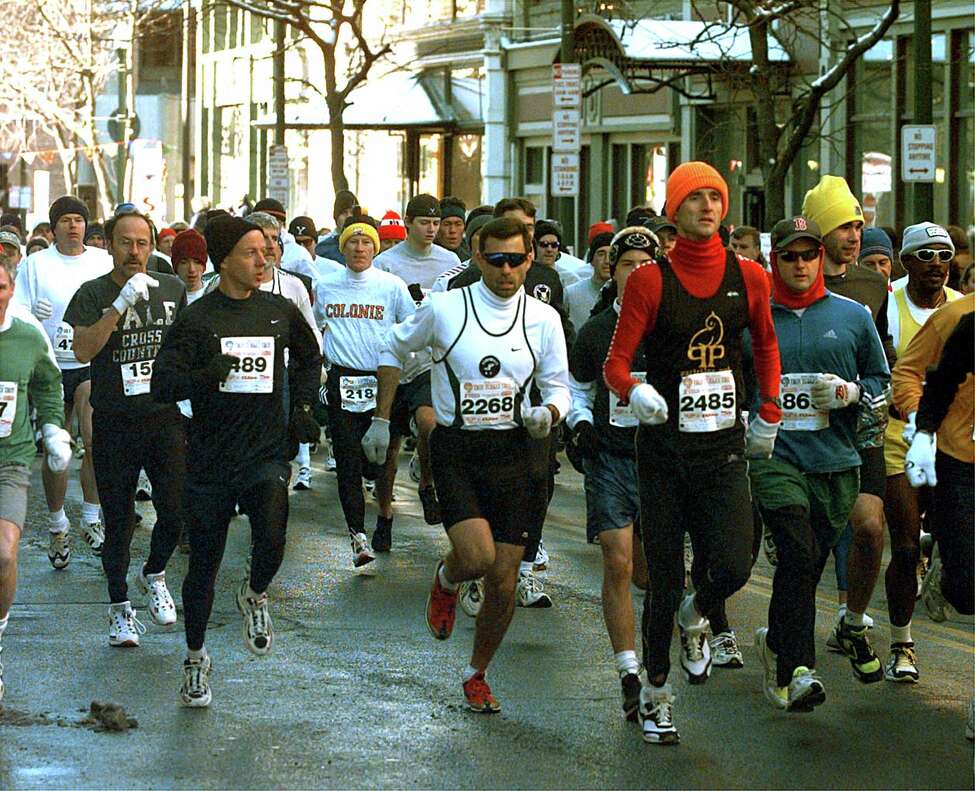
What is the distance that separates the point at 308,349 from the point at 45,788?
2.57 metres

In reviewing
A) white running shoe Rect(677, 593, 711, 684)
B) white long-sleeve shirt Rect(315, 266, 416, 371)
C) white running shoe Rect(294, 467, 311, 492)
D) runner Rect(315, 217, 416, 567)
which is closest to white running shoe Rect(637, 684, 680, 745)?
white running shoe Rect(677, 593, 711, 684)

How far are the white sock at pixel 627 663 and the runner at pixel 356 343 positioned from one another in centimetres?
446

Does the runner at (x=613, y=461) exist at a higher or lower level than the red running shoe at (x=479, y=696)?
higher

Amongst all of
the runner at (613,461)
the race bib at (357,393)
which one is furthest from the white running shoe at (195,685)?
the race bib at (357,393)

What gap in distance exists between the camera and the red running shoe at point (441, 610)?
346 inches

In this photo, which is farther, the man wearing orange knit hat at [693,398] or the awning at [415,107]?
the awning at [415,107]

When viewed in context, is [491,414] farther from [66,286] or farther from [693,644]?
[66,286]

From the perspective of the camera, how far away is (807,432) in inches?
331

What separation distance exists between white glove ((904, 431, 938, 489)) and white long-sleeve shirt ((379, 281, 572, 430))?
54.9 inches

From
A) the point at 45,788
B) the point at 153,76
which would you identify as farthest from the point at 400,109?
the point at 153,76

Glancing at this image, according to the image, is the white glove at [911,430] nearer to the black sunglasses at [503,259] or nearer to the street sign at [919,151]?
the black sunglasses at [503,259]

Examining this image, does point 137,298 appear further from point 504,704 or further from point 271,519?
point 504,704

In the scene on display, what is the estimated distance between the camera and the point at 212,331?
28.3 feet

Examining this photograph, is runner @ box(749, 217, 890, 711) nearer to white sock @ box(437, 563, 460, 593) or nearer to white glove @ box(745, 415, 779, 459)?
white glove @ box(745, 415, 779, 459)
